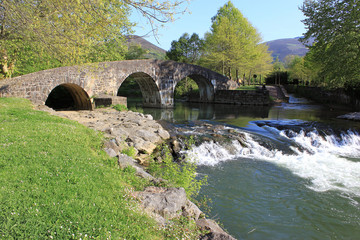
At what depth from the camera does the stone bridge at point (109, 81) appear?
44.0 ft

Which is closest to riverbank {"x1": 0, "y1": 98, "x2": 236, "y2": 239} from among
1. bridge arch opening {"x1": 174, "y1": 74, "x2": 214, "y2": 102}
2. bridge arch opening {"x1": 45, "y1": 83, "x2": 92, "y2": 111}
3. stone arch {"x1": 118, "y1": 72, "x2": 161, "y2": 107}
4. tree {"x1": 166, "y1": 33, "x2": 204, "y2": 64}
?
bridge arch opening {"x1": 45, "y1": 83, "x2": 92, "y2": 111}

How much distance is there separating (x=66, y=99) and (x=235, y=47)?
2375cm

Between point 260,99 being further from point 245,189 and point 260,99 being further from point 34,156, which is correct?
point 34,156

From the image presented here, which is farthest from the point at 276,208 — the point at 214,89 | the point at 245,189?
the point at 214,89

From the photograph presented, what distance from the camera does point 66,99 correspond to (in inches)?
853

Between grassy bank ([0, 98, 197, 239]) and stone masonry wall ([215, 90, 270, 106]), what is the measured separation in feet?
87.0

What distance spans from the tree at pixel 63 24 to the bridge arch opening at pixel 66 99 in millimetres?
4485

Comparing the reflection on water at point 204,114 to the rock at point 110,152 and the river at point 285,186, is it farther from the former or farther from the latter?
the rock at point 110,152

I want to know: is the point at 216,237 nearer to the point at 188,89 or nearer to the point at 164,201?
the point at 164,201

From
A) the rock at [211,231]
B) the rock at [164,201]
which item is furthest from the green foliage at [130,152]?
the rock at [211,231]

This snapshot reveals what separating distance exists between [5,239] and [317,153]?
35.9ft

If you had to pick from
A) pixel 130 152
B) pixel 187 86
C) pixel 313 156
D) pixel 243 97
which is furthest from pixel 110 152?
pixel 187 86

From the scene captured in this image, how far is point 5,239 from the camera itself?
2.61 m

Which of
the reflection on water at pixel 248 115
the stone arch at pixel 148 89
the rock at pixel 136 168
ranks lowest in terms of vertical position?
the reflection on water at pixel 248 115
